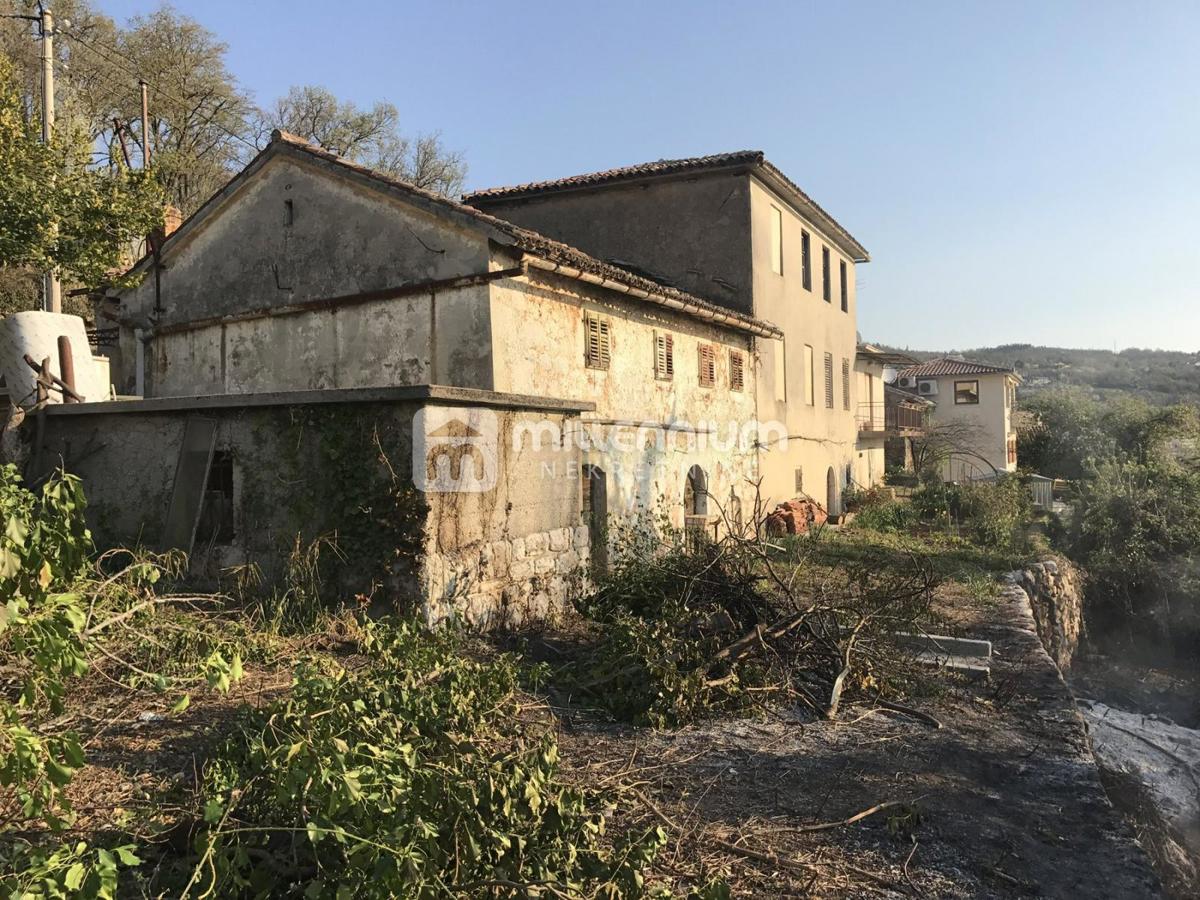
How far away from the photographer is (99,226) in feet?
39.1

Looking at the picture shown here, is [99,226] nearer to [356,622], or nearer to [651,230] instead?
[356,622]

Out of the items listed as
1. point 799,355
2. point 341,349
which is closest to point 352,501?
point 341,349

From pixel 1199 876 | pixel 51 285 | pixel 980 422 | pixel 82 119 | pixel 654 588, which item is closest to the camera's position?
pixel 1199 876

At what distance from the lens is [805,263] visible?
A: 68.9 ft

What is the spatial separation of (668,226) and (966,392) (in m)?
33.2

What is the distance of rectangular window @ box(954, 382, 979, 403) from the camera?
44.5m

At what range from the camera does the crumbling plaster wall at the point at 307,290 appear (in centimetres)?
1072

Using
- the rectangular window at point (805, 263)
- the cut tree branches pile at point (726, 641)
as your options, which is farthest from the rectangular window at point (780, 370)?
the cut tree branches pile at point (726, 641)

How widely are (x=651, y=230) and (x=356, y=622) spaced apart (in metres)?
13.2

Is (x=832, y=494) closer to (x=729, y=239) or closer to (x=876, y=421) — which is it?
(x=876, y=421)

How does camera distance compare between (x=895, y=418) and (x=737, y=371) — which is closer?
(x=737, y=371)

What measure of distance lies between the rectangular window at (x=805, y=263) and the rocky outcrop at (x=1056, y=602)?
8.79 metres

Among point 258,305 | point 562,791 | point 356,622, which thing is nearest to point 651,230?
point 258,305

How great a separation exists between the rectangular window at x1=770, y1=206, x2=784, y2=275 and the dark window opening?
13774mm
